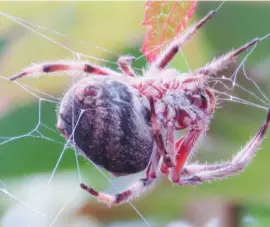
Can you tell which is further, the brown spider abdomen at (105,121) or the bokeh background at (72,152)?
the bokeh background at (72,152)

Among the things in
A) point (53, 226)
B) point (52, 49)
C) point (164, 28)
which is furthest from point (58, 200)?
point (164, 28)

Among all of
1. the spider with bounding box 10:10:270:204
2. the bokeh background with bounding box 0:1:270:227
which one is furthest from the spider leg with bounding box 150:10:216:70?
the bokeh background with bounding box 0:1:270:227

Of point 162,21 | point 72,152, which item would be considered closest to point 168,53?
point 162,21

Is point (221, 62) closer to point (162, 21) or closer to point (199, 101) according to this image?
point (199, 101)

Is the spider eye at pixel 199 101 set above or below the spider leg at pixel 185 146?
above

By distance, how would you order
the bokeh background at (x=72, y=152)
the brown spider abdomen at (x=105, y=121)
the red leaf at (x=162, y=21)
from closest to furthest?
the brown spider abdomen at (x=105, y=121) < the red leaf at (x=162, y=21) < the bokeh background at (x=72, y=152)

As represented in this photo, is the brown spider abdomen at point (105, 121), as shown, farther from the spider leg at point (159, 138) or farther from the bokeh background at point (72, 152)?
the bokeh background at point (72, 152)

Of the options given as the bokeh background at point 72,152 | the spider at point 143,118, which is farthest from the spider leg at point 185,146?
the bokeh background at point 72,152
